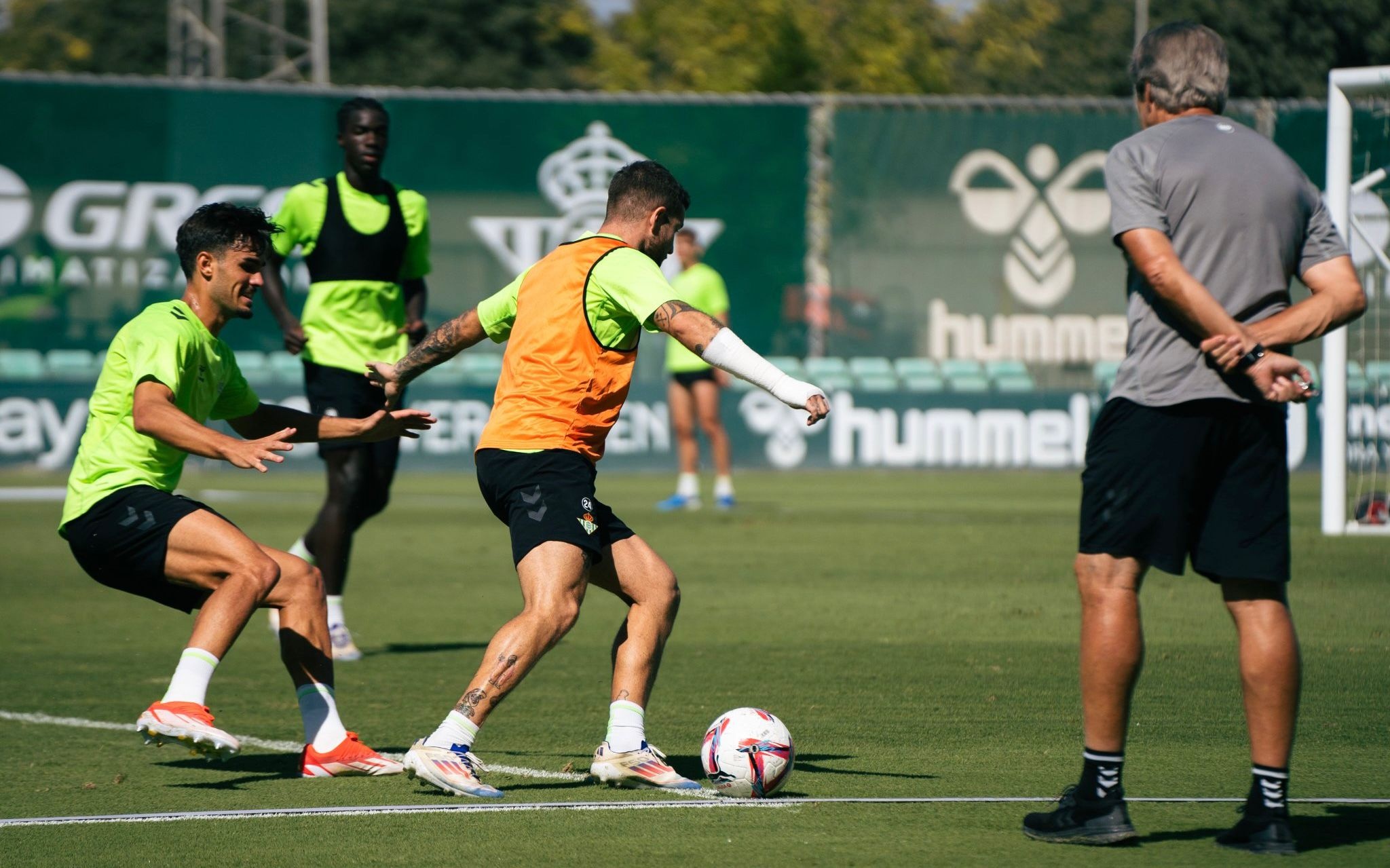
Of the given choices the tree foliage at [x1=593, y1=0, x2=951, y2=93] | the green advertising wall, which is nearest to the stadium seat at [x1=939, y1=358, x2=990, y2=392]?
the green advertising wall

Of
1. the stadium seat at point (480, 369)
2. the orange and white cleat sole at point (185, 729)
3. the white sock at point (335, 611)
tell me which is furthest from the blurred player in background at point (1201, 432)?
the stadium seat at point (480, 369)

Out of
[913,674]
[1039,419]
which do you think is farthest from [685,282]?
[913,674]

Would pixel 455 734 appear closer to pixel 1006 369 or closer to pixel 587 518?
pixel 587 518

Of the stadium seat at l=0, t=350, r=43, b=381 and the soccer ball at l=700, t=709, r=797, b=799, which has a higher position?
the stadium seat at l=0, t=350, r=43, b=381

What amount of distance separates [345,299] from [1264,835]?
18.0 ft

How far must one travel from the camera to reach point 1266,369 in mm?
4461

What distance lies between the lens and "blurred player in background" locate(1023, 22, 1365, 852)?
15.0 feet

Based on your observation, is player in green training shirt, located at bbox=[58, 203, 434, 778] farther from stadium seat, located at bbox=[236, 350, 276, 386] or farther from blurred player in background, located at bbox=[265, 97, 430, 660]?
stadium seat, located at bbox=[236, 350, 276, 386]

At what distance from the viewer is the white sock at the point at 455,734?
5.23 metres

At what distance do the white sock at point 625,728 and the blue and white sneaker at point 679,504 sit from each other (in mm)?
10447

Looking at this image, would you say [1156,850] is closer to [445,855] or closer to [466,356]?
[445,855]

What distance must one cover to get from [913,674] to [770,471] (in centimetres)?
1321

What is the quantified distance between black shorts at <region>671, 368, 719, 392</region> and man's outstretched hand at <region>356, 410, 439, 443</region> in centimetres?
1011

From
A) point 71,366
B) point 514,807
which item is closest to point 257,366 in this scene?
point 71,366
